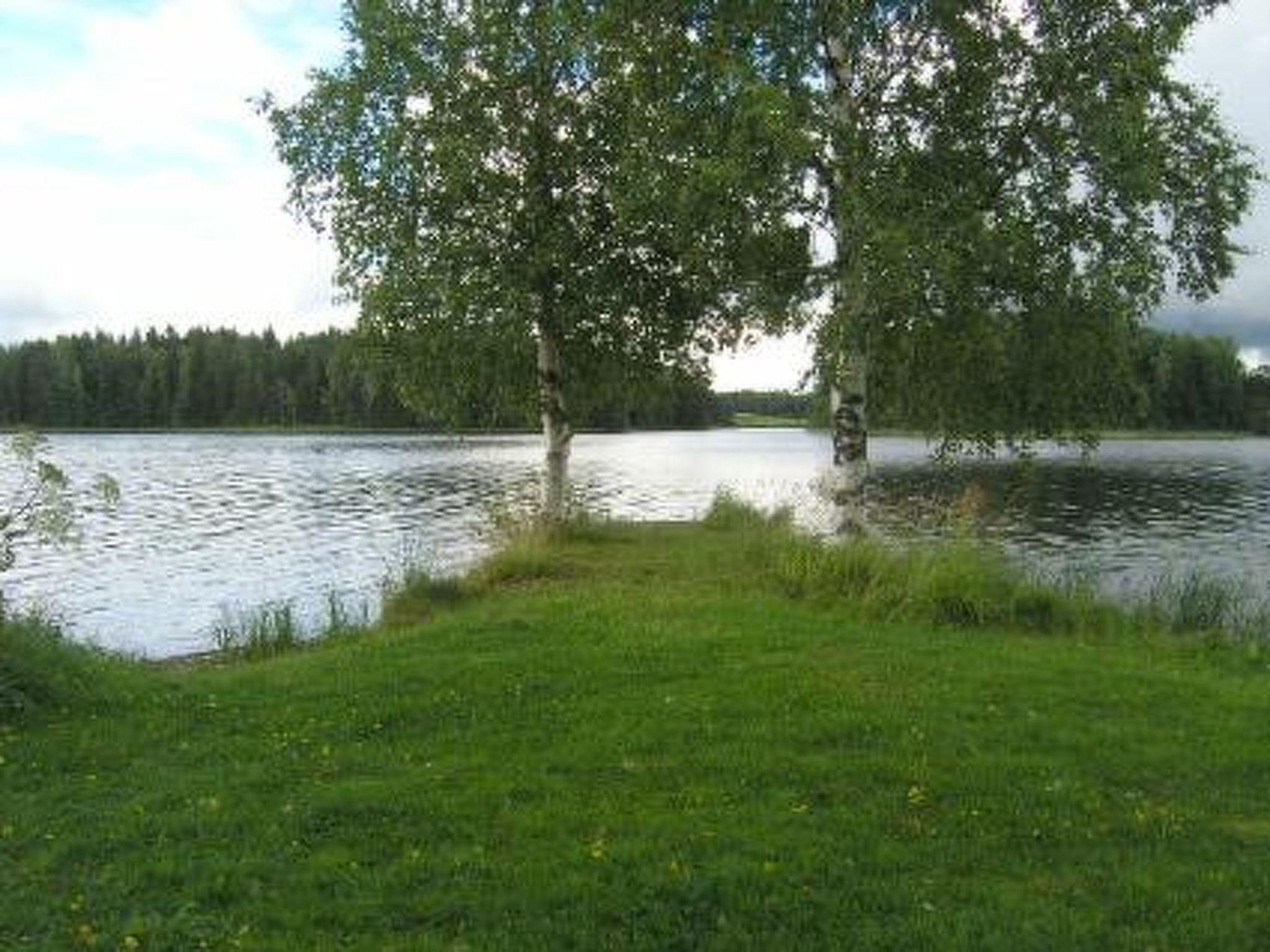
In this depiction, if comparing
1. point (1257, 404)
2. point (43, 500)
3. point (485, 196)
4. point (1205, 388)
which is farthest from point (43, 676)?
point (1257, 404)

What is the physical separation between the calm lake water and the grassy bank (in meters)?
7.46

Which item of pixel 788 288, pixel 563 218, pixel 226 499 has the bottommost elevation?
pixel 226 499

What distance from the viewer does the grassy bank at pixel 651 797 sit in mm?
5867

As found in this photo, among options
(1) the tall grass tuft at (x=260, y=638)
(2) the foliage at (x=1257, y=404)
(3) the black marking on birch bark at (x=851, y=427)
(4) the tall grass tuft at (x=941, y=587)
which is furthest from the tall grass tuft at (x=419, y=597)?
(2) the foliage at (x=1257, y=404)

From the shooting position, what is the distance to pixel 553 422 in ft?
75.4

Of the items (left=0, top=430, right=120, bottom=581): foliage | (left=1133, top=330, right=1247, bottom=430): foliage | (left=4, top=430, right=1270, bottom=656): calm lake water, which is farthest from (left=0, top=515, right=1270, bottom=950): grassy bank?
(left=1133, top=330, right=1247, bottom=430): foliage

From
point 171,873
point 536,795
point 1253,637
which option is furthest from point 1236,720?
point 171,873

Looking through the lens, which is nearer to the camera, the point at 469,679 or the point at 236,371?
the point at 469,679

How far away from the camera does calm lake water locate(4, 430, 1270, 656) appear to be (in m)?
23.9

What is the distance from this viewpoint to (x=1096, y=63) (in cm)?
1595

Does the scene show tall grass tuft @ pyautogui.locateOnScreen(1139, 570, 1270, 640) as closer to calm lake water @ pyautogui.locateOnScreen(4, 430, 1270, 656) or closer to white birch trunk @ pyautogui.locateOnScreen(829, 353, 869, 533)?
calm lake water @ pyautogui.locateOnScreen(4, 430, 1270, 656)

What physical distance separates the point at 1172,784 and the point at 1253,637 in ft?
28.0

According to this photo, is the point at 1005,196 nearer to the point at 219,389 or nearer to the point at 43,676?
the point at 43,676

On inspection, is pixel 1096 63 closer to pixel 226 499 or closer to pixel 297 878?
pixel 297 878
